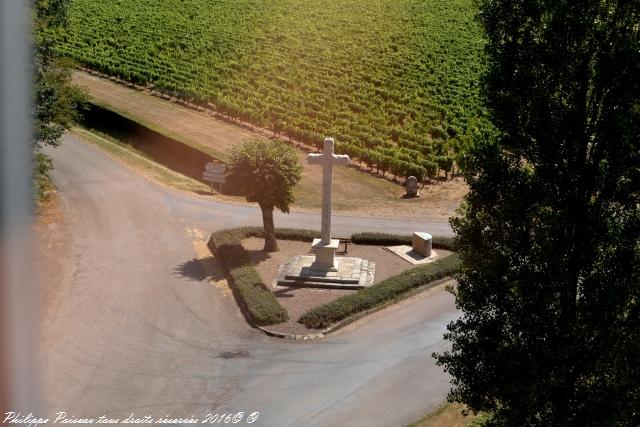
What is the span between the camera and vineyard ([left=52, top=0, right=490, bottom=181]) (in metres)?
39.5

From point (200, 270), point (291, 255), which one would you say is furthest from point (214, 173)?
point (200, 270)

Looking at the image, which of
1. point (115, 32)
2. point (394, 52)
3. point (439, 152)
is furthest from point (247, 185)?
point (115, 32)

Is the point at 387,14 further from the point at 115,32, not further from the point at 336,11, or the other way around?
the point at 115,32

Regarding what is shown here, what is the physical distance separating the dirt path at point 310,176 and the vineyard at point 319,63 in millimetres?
1333

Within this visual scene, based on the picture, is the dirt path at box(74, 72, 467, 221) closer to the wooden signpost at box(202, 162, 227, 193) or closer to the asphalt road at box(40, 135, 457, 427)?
the wooden signpost at box(202, 162, 227, 193)

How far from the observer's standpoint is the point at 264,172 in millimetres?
22406

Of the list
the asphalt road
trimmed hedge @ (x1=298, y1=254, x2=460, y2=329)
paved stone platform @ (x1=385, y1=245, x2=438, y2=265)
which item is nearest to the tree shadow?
the asphalt road

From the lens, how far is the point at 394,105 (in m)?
44.6

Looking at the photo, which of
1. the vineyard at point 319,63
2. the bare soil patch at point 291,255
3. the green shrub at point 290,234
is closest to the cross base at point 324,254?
the bare soil patch at point 291,255

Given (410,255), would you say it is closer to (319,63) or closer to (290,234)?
(290,234)

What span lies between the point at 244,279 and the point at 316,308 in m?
2.54

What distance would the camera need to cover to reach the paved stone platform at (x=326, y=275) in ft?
69.5

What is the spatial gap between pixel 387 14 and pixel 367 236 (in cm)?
5654

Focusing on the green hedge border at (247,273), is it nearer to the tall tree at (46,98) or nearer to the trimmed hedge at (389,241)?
the trimmed hedge at (389,241)
